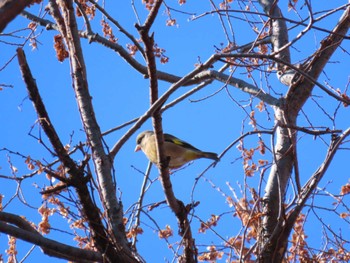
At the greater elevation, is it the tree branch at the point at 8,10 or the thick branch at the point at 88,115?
the thick branch at the point at 88,115

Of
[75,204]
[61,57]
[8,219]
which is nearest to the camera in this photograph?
[75,204]

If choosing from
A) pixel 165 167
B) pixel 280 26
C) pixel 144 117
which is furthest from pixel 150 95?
pixel 280 26

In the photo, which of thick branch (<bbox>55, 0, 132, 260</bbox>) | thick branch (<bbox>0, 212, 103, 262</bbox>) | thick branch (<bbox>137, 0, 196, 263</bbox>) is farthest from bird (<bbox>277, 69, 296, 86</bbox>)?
thick branch (<bbox>0, 212, 103, 262</bbox>)

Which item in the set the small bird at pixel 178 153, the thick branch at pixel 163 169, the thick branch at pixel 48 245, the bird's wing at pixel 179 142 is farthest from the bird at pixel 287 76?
the thick branch at pixel 48 245

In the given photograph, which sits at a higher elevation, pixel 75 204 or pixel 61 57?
pixel 61 57

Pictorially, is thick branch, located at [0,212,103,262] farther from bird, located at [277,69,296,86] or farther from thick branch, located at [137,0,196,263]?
bird, located at [277,69,296,86]

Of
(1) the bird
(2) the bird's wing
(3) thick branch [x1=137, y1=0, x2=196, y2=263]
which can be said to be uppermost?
(1) the bird

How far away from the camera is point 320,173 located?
12.3 ft

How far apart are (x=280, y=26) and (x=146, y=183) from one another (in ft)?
8.71

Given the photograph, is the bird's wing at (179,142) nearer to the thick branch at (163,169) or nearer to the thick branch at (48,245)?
the thick branch at (163,169)

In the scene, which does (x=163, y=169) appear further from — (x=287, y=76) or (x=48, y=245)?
(x=287, y=76)

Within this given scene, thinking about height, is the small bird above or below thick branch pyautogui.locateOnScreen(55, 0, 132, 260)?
above

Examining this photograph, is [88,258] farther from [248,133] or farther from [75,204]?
[248,133]

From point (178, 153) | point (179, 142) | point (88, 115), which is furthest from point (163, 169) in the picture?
point (179, 142)
